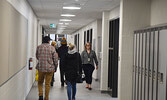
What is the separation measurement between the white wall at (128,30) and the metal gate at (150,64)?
43 cm

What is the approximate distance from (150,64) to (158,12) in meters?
1.40

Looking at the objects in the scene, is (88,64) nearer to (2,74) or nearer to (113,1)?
(113,1)

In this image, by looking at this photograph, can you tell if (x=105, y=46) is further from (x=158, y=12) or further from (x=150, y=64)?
(x=150, y=64)

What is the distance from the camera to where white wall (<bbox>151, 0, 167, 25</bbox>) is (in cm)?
486

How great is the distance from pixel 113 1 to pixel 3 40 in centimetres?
388

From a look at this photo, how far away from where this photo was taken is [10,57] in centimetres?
433

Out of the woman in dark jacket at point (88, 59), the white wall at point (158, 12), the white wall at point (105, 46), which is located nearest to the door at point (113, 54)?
the white wall at point (105, 46)

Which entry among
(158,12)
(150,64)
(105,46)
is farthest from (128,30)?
(105,46)

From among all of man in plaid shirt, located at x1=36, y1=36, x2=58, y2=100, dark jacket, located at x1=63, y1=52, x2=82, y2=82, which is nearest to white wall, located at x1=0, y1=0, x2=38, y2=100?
man in plaid shirt, located at x1=36, y1=36, x2=58, y2=100

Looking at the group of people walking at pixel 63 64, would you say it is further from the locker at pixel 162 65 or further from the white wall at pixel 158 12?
the locker at pixel 162 65

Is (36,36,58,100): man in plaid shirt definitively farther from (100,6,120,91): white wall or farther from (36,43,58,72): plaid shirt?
(100,6,120,91): white wall

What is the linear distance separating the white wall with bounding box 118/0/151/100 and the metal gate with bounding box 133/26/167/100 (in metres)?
0.43

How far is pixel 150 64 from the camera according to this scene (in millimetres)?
4363

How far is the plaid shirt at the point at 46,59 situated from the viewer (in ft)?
20.9
